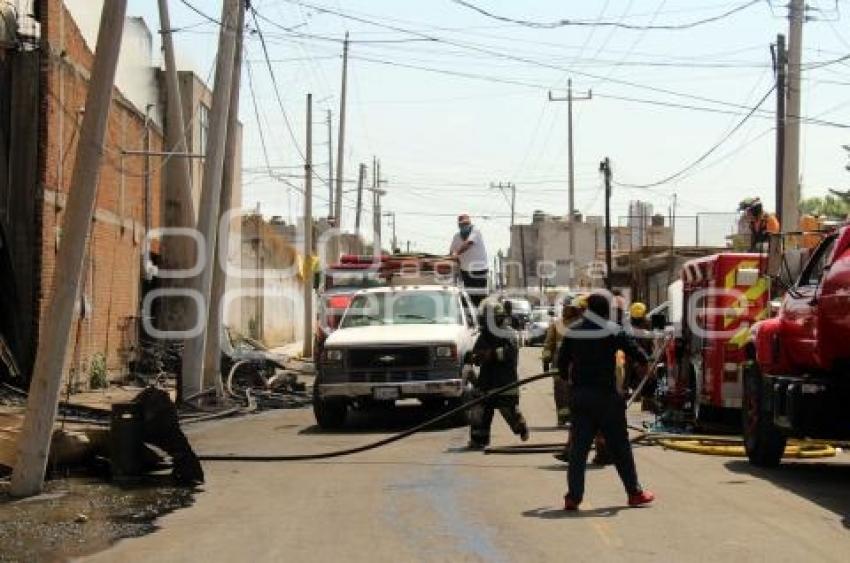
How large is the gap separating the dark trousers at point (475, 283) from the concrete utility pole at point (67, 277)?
11628 mm

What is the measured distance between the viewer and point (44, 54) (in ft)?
60.5

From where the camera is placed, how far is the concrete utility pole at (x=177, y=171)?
19250mm

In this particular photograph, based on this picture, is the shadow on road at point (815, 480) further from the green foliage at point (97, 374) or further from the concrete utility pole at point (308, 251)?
the concrete utility pole at point (308, 251)

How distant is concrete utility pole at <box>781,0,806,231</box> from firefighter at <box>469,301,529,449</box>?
1083cm

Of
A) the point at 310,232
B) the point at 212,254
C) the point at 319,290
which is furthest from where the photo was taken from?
the point at 310,232

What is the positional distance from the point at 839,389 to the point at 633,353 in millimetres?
1983

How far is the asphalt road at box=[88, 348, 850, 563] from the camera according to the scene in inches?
298

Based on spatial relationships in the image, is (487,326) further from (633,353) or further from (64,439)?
(64,439)

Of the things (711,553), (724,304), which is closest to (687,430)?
(724,304)

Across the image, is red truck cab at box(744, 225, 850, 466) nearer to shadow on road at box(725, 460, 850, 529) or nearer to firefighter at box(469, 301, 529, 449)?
shadow on road at box(725, 460, 850, 529)

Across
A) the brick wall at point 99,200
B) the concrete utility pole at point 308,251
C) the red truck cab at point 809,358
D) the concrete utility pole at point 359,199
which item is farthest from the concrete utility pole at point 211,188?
the concrete utility pole at point 359,199

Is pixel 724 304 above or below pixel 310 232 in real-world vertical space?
below

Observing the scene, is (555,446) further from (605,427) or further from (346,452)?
(605,427)

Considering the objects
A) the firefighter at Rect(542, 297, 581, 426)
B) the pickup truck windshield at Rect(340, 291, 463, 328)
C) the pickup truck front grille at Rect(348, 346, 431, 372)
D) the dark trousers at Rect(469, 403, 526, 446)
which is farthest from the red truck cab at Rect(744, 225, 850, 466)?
the pickup truck windshield at Rect(340, 291, 463, 328)
